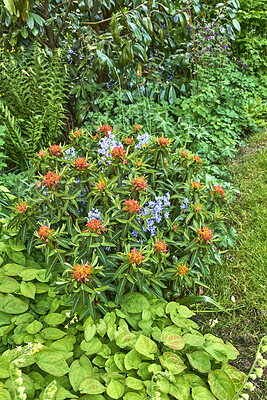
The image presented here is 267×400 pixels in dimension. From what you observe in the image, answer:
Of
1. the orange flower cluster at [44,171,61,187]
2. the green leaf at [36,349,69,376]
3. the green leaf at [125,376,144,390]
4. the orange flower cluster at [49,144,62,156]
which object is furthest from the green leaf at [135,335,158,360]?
the orange flower cluster at [49,144,62,156]

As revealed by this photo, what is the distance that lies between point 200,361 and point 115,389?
444 mm

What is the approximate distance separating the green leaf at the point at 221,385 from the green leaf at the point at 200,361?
4cm

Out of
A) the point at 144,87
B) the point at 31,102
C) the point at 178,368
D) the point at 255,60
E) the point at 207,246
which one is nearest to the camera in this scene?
the point at 178,368

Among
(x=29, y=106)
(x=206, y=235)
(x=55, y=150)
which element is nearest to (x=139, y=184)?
(x=206, y=235)

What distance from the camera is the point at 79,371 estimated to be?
147 cm

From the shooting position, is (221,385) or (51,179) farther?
(51,179)

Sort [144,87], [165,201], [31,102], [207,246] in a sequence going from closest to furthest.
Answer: [207,246], [165,201], [31,102], [144,87]

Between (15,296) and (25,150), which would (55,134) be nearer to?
(25,150)

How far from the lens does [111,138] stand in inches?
80.7

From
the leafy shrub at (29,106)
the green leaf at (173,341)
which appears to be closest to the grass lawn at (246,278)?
the green leaf at (173,341)

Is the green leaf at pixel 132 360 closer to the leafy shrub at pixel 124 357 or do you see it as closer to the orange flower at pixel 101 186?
the leafy shrub at pixel 124 357

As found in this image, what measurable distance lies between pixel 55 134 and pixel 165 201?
173cm

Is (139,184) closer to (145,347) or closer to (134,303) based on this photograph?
(134,303)

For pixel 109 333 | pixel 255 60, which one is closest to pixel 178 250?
pixel 109 333
